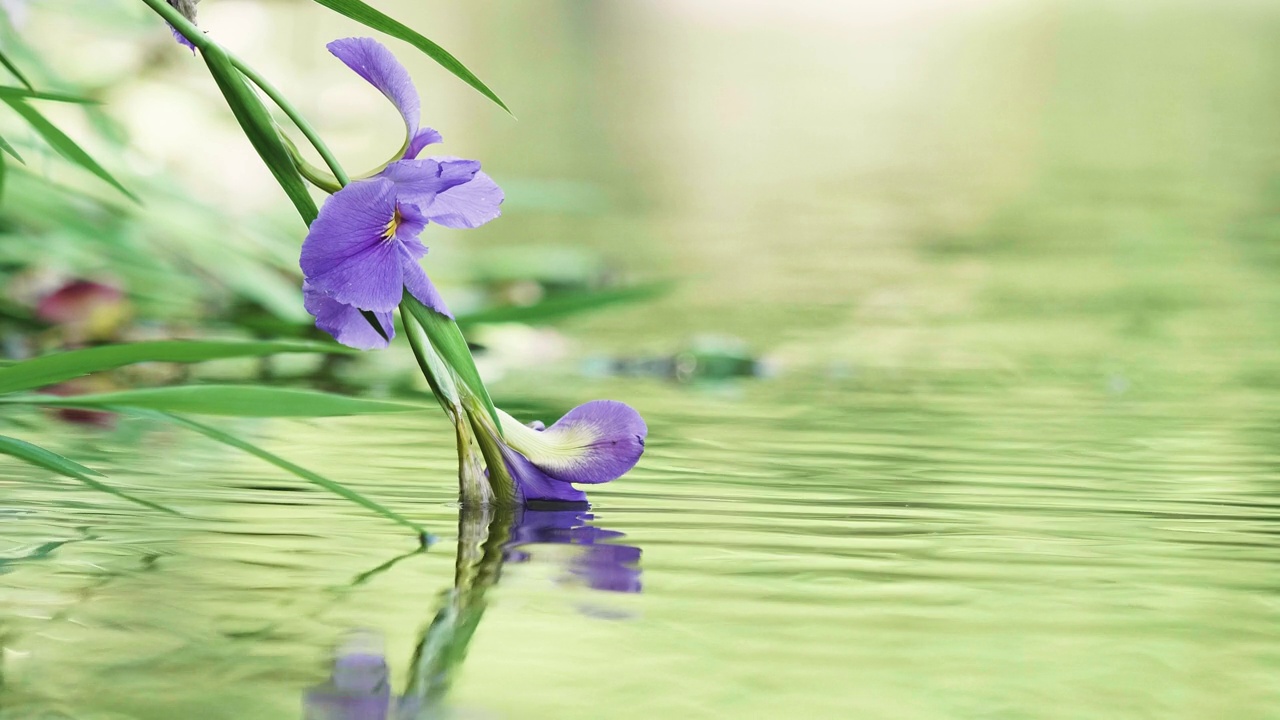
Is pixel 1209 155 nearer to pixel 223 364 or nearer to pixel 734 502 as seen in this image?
pixel 223 364

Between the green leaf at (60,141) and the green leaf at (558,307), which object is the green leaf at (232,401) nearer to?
the green leaf at (60,141)

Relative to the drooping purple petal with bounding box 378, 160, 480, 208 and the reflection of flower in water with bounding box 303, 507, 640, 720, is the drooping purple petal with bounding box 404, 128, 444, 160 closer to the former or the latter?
the drooping purple petal with bounding box 378, 160, 480, 208

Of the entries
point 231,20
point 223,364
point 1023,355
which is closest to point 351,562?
point 223,364

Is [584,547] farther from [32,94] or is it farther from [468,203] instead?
[32,94]

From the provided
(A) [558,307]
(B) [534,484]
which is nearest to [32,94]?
(B) [534,484]

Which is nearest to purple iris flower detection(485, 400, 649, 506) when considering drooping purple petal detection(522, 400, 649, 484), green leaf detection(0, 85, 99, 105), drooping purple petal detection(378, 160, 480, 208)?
drooping purple petal detection(522, 400, 649, 484)
